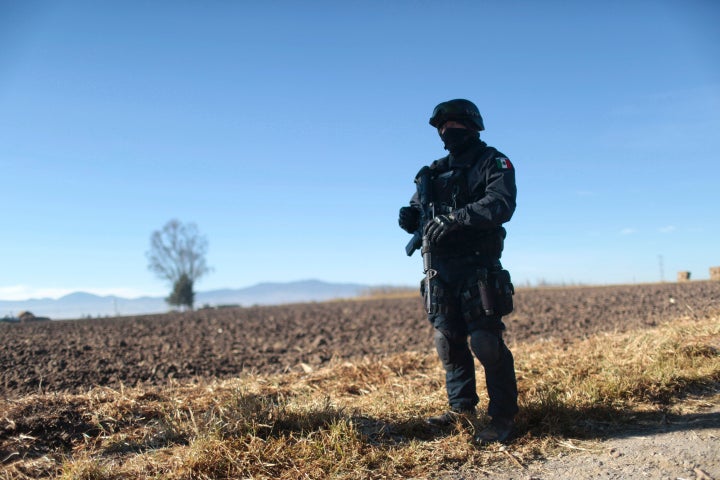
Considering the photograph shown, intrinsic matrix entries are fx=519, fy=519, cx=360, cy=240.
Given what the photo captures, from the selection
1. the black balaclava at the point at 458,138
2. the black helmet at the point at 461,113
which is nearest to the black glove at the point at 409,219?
the black balaclava at the point at 458,138

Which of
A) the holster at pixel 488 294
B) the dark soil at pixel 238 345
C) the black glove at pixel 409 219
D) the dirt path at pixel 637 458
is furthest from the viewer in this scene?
the dark soil at pixel 238 345

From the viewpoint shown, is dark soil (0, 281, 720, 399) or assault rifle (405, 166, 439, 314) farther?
dark soil (0, 281, 720, 399)

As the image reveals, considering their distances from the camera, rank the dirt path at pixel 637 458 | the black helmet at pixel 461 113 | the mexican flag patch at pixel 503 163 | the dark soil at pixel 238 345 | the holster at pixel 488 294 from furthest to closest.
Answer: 1. the dark soil at pixel 238 345
2. the black helmet at pixel 461 113
3. the mexican flag patch at pixel 503 163
4. the holster at pixel 488 294
5. the dirt path at pixel 637 458

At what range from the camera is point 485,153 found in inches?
171

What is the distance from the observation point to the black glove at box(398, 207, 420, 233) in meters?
4.73

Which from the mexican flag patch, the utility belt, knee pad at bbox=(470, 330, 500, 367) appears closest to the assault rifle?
the utility belt

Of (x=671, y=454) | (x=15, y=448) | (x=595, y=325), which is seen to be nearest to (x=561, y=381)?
(x=671, y=454)

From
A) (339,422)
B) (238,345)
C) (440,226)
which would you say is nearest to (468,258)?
(440,226)

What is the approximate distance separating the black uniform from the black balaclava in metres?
0.02

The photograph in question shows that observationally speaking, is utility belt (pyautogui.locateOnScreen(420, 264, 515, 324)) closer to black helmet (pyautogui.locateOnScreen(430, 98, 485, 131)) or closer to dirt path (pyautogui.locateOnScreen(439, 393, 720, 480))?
dirt path (pyautogui.locateOnScreen(439, 393, 720, 480))

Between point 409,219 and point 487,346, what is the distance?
136 centimetres

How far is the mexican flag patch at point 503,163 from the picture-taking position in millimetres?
4102

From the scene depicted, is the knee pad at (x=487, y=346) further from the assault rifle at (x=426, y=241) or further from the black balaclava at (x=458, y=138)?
the black balaclava at (x=458, y=138)

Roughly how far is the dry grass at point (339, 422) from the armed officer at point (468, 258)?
35cm
